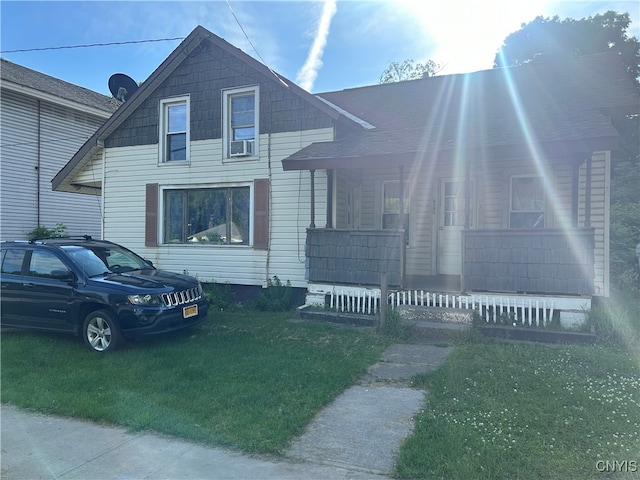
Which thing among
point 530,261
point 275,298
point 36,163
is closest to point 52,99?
point 36,163

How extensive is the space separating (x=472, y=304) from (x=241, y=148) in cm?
629

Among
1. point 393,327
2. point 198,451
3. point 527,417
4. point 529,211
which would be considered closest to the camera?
point 198,451

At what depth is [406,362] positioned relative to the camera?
6.11 meters

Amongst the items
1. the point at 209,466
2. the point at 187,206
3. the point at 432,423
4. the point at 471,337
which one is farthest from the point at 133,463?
the point at 187,206

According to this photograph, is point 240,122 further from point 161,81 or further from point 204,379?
point 204,379

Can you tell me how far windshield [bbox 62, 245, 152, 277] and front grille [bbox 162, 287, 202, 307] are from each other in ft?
3.97

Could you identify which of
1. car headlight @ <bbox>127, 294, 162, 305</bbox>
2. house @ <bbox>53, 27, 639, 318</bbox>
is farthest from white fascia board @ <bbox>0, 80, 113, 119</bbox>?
car headlight @ <bbox>127, 294, 162, 305</bbox>

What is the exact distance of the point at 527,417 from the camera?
4074 mm

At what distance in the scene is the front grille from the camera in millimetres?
6809

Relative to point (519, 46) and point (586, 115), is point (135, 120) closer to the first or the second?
point (586, 115)

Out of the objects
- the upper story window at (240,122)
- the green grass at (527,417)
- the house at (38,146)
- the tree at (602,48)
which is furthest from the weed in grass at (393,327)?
the house at (38,146)

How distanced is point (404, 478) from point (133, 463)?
82.5 inches

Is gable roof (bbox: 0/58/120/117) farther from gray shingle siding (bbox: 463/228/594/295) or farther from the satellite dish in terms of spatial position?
gray shingle siding (bbox: 463/228/594/295)

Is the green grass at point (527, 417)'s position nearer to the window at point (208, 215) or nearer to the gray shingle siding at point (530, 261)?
the gray shingle siding at point (530, 261)
